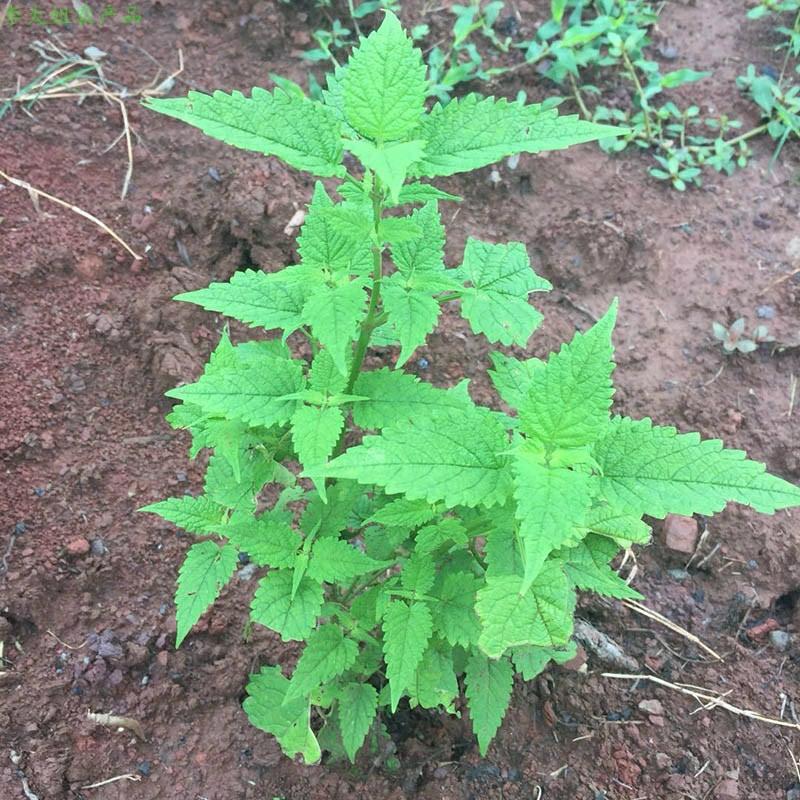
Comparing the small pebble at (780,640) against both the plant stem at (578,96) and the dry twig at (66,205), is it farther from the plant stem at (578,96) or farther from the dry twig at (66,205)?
the dry twig at (66,205)

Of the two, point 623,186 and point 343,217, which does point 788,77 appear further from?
point 343,217

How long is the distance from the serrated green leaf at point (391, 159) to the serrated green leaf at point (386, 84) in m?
0.07

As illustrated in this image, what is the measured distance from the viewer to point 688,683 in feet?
9.25

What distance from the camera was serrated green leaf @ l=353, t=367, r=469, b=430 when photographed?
1925mm

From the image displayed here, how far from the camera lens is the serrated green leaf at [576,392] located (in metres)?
1.61

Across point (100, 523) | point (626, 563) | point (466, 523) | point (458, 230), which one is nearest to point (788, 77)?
point (458, 230)

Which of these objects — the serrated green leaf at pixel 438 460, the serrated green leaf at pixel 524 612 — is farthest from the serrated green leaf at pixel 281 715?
the serrated green leaf at pixel 438 460

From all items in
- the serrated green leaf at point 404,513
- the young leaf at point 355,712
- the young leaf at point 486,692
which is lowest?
the young leaf at point 355,712

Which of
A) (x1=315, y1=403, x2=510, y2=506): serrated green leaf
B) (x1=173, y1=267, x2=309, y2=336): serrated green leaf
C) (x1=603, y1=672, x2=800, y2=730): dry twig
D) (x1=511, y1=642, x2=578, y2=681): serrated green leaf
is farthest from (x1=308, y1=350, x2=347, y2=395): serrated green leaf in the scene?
(x1=603, y1=672, x2=800, y2=730): dry twig

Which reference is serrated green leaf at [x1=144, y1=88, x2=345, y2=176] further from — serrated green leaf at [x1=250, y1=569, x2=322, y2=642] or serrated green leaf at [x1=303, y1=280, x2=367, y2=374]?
serrated green leaf at [x1=250, y1=569, x2=322, y2=642]

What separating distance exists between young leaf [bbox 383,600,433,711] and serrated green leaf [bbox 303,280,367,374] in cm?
66

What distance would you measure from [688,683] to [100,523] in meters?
2.18

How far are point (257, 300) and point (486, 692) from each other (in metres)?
1.21

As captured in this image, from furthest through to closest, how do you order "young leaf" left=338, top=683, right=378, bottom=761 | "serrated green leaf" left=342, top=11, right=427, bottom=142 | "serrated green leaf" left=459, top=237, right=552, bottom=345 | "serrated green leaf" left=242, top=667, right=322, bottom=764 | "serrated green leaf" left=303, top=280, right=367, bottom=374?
1. "serrated green leaf" left=242, top=667, right=322, bottom=764
2. "young leaf" left=338, top=683, right=378, bottom=761
3. "serrated green leaf" left=459, top=237, right=552, bottom=345
4. "serrated green leaf" left=303, top=280, right=367, bottom=374
5. "serrated green leaf" left=342, top=11, right=427, bottom=142
